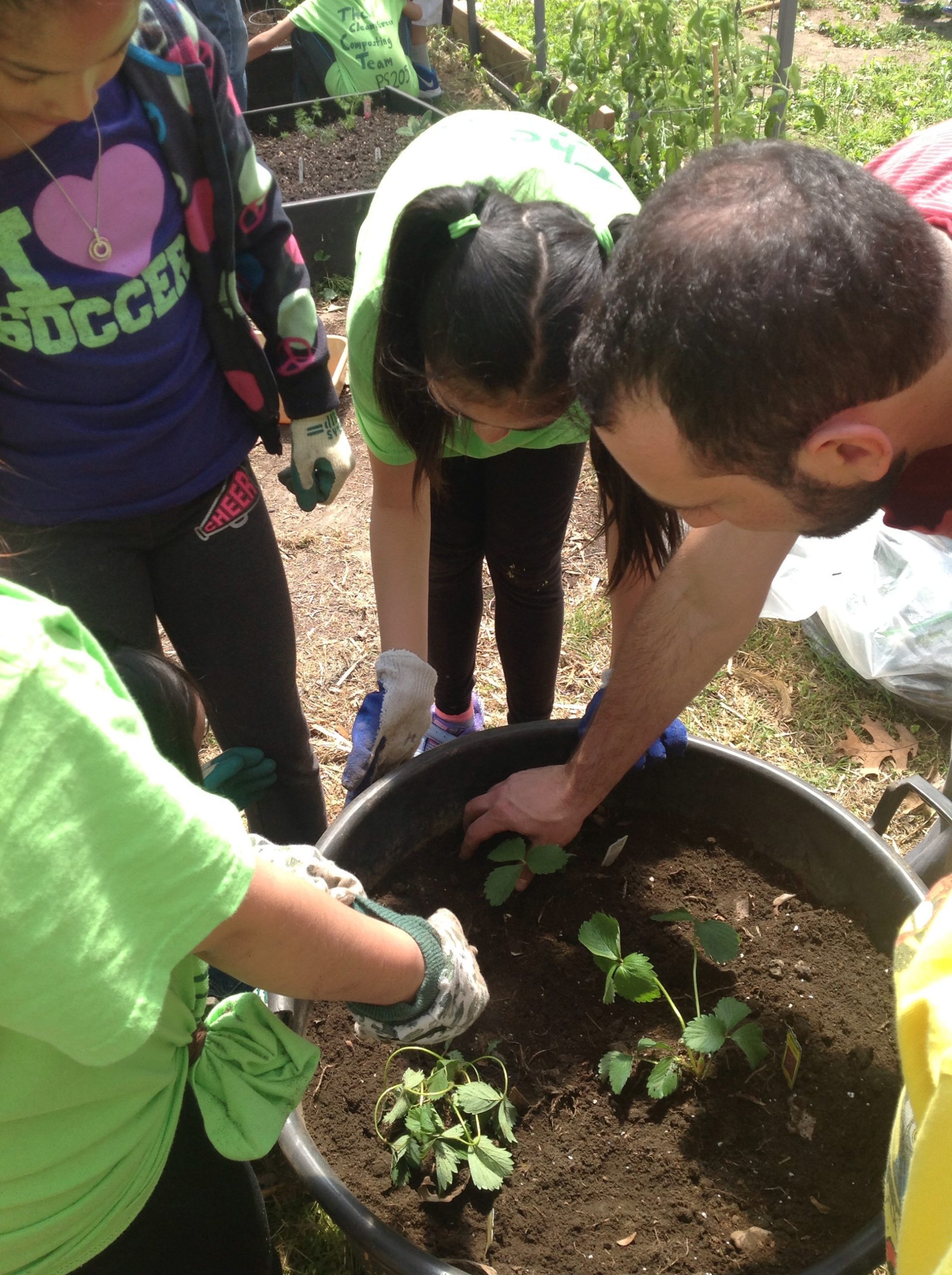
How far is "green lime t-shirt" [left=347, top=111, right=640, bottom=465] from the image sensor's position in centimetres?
146

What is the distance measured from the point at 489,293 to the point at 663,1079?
1.02 meters

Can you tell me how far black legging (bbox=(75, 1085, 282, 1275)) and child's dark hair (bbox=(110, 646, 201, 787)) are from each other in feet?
1.42

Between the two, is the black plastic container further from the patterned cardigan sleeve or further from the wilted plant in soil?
the wilted plant in soil

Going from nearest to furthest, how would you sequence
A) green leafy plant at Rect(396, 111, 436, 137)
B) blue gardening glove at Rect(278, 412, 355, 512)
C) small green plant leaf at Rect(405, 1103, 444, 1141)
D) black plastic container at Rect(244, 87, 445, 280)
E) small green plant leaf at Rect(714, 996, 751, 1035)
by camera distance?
small green plant leaf at Rect(405, 1103, 444, 1141) < small green plant leaf at Rect(714, 996, 751, 1035) < blue gardening glove at Rect(278, 412, 355, 512) < black plastic container at Rect(244, 87, 445, 280) < green leafy plant at Rect(396, 111, 436, 137)

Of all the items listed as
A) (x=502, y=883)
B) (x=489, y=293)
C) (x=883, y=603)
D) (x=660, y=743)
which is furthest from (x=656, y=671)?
(x=883, y=603)

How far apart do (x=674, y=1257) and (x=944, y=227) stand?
1.25 meters

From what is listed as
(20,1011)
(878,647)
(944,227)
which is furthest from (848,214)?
(878,647)

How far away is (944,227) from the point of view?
3.86 ft

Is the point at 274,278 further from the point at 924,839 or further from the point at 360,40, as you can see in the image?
the point at 360,40

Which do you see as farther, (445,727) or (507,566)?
(445,727)

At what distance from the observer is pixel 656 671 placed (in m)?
1.53

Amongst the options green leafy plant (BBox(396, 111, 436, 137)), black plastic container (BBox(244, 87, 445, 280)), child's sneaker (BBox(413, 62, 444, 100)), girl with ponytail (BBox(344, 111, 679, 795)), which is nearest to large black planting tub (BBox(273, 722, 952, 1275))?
girl with ponytail (BBox(344, 111, 679, 795))

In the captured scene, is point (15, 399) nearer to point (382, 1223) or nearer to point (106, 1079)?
point (106, 1079)

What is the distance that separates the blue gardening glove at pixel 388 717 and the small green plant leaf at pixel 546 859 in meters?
0.27
